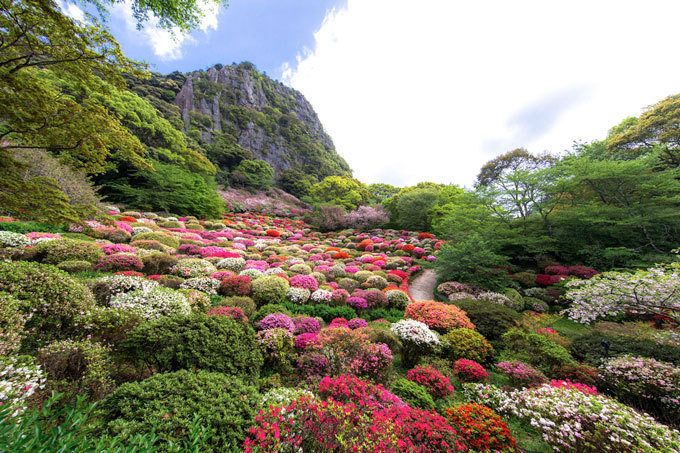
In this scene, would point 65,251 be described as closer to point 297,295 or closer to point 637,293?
point 297,295

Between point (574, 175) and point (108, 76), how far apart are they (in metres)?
18.4

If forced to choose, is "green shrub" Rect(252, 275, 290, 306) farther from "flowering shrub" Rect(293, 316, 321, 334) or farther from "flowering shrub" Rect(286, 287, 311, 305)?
"flowering shrub" Rect(293, 316, 321, 334)

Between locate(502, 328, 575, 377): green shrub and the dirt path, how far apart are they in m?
4.79

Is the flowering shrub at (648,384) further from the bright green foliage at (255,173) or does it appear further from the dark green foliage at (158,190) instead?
the bright green foliage at (255,173)

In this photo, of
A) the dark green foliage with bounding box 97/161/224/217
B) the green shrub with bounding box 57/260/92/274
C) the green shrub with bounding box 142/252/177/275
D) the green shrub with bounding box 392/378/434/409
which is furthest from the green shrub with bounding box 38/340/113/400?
the dark green foliage with bounding box 97/161/224/217

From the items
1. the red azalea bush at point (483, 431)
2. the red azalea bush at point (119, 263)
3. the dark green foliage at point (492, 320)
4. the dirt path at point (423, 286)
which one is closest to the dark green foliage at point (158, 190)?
the red azalea bush at point (119, 263)

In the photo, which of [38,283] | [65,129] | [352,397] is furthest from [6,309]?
[352,397]

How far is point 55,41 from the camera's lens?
3.32 metres

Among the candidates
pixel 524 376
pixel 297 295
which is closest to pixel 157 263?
pixel 297 295

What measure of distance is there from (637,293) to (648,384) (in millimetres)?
1980

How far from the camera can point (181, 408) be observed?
229 centimetres

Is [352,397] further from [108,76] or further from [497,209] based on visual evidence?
[497,209]

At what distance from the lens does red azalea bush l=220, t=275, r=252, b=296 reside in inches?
305

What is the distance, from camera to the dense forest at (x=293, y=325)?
240 cm
